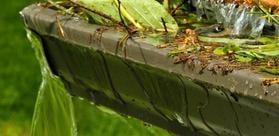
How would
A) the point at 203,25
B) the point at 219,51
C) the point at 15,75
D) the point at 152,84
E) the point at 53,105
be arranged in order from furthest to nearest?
1. the point at 15,75
2. the point at 53,105
3. the point at 203,25
4. the point at 152,84
5. the point at 219,51

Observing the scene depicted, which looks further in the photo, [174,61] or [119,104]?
[119,104]

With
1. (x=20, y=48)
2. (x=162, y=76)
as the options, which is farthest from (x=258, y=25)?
(x=20, y=48)

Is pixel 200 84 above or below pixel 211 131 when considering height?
above

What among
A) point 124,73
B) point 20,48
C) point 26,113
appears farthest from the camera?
point 20,48

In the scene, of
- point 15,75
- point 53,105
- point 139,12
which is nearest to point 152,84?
point 139,12

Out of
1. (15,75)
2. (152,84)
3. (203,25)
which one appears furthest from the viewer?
(15,75)

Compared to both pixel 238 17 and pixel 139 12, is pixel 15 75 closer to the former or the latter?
pixel 139 12

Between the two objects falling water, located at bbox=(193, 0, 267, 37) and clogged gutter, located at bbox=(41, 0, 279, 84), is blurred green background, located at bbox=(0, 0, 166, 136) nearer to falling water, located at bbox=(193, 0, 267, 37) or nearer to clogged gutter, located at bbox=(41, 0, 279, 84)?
clogged gutter, located at bbox=(41, 0, 279, 84)

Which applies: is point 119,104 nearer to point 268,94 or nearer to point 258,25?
point 258,25
